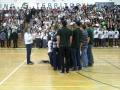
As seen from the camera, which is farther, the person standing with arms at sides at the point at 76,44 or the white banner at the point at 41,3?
the white banner at the point at 41,3

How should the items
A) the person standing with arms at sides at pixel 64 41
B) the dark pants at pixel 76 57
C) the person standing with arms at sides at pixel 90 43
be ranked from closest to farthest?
1. the person standing with arms at sides at pixel 64 41
2. the dark pants at pixel 76 57
3. the person standing with arms at sides at pixel 90 43

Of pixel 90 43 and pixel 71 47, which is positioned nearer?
pixel 71 47

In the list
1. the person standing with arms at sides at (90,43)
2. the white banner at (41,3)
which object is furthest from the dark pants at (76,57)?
the white banner at (41,3)

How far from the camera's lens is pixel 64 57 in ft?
54.6

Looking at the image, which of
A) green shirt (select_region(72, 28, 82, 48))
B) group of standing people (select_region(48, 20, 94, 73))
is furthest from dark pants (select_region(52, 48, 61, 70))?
green shirt (select_region(72, 28, 82, 48))

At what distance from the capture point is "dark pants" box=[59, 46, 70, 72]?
53.8ft

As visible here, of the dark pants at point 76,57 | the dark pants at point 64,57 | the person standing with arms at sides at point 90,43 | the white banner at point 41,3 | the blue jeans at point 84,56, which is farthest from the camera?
the white banner at point 41,3

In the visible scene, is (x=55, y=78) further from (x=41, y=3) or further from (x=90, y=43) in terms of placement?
(x=41, y=3)

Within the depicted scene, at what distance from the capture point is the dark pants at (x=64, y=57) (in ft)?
53.8

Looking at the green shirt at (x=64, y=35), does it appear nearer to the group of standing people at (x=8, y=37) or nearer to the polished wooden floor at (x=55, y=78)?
the polished wooden floor at (x=55, y=78)

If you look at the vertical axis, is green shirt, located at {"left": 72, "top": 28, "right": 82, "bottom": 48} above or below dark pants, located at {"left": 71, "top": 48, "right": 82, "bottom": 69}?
above

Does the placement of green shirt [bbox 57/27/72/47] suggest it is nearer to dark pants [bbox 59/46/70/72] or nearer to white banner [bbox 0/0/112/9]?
dark pants [bbox 59/46/70/72]

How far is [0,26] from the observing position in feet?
124

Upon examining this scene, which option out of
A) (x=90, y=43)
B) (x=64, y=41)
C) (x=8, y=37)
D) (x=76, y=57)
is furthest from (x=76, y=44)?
(x=8, y=37)
